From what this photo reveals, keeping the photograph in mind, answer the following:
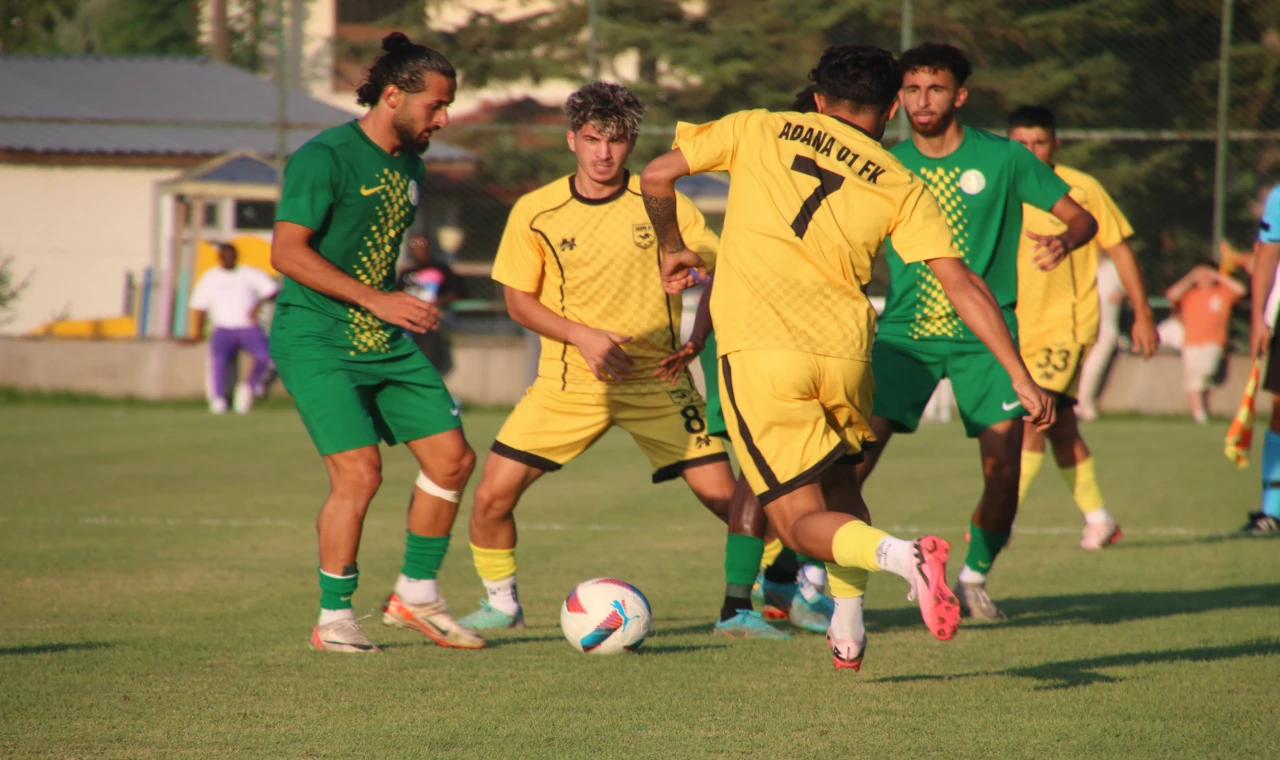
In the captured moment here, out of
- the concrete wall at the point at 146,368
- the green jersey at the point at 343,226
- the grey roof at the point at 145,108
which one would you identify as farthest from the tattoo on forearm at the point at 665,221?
the grey roof at the point at 145,108

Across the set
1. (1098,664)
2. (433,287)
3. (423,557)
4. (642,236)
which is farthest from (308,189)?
(433,287)

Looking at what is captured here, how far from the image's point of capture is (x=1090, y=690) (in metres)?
4.65

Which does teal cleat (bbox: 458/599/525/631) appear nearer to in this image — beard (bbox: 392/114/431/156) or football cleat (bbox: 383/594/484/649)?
football cleat (bbox: 383/594/484/649)

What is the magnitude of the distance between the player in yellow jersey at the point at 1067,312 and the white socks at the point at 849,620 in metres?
2.90

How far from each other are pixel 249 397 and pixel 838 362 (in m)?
13.2

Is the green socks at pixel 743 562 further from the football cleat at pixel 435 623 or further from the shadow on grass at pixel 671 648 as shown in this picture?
the football cleat at pixel 435 623

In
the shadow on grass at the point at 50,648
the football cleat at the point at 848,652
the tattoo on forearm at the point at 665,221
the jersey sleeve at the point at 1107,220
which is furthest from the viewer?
the jersey sleeve at the point at 1107,220

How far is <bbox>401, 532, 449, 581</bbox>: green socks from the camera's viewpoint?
18.4 feet

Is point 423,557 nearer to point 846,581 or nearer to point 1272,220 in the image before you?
point 846,581

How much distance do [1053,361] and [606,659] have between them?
3195 mm

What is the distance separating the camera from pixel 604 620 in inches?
202

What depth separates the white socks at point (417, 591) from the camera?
18.2 ft

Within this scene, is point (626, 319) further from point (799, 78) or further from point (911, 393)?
point (799, 78)

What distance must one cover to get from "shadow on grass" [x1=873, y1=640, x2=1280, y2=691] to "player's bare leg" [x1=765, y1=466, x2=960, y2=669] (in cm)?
45
